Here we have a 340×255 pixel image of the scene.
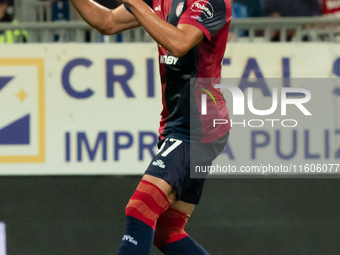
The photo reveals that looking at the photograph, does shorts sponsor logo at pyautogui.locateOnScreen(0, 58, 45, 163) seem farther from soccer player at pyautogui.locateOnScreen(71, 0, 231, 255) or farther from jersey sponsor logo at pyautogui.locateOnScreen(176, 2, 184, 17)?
jersey sponsor logo at pyautogui.locateOnScreen(176, 2, 184, 17)

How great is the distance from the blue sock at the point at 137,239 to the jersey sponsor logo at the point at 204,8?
1033 millimetres

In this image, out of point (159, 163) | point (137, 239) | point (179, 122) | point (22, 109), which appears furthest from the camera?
point (22, 109)

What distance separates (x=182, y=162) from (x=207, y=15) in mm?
730

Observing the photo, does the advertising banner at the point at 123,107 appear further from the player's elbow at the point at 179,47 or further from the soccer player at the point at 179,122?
the player's elbow at the point at 179,47

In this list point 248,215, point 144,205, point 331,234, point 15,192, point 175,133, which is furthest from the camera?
point 15,192

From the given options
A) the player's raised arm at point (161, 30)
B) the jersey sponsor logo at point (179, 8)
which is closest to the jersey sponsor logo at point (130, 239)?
the player's raised arm at point (161, 30)

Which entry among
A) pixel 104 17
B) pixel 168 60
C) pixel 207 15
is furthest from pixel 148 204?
pixel 104 17

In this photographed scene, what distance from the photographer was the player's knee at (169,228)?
2938 millimetres

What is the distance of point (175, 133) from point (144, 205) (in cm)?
42

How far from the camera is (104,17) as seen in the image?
310 centimetres

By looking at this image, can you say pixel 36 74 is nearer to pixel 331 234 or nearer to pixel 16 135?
pixel 16 135

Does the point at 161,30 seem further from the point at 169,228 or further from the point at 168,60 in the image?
the point at 169,228

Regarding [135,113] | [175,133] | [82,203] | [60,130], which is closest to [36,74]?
[60,130]

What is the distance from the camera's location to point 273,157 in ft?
17.0
